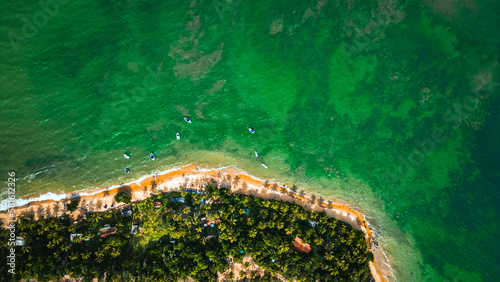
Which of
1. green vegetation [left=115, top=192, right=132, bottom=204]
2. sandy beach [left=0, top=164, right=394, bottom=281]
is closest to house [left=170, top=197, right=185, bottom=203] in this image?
sandy beach [left=0, top=164, right=394, bottom=281]

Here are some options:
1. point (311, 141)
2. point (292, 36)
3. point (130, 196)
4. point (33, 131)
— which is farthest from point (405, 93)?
point (33, 131)

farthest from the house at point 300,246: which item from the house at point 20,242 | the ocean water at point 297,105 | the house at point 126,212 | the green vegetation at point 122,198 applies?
the house at point 20,242

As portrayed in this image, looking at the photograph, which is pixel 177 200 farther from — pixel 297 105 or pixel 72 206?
pixel 297 105

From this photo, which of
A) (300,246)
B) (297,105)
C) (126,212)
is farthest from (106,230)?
(297,105)

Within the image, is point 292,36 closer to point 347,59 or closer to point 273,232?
point 347,59

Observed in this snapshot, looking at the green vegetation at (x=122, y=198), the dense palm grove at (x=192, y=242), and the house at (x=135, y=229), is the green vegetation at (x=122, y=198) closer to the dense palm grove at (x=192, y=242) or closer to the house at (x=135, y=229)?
the dense palm grove at (x=192, y=242)
